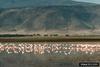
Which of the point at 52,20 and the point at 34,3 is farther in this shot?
the point at 34,3

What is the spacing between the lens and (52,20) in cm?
938

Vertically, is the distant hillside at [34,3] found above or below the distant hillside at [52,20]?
above

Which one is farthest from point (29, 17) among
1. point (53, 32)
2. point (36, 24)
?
point (53, 32)

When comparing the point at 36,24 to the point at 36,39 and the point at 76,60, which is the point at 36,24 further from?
the point at 76,60

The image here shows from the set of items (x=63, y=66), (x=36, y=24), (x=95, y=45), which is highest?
(x=36, y=24)

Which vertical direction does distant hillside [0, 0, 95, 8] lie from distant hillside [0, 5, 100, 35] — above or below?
above

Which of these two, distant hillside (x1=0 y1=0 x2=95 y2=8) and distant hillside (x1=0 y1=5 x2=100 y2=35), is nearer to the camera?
distant hillside (x1=0 y1=5 x2=100 y2=35)

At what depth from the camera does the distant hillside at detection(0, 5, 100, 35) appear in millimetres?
9062

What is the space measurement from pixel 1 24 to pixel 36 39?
3.96ft

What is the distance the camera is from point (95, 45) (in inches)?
345

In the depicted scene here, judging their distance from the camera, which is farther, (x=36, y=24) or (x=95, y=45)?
(x=36, y=24)

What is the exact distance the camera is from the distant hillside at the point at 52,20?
906 cm

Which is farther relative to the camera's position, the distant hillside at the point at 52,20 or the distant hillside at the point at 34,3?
the distant hillside at the point at 34,3

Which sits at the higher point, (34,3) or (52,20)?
(34,3)
